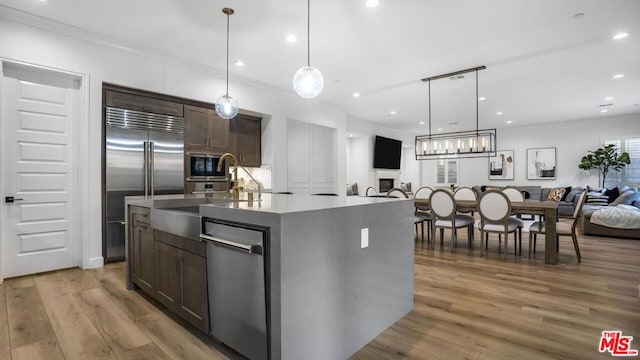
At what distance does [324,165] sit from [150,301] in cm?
547

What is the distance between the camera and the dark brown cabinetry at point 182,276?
2.05m

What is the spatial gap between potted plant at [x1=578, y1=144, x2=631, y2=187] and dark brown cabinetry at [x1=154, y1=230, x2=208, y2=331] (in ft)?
34.6

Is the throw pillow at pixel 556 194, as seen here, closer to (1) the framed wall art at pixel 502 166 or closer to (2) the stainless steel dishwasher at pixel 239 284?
(1) the framed wall art at pixel 502 166

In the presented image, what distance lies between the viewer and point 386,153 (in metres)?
10.1

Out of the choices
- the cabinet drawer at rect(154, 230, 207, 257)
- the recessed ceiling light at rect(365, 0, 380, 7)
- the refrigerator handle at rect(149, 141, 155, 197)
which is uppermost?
the recessed ceiling light at rect(365, 0, 380, 7)

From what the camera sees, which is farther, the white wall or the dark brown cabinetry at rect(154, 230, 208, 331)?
the white wall

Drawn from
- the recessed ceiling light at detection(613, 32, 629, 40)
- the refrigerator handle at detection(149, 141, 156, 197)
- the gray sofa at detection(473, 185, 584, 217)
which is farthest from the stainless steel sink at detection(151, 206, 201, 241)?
the gray sofa at detection(473, 185, 584, 217)

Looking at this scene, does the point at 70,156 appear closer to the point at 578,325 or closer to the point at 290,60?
the point at 290,60

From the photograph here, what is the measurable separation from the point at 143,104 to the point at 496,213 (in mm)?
5146

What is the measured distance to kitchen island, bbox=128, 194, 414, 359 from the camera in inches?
60.9

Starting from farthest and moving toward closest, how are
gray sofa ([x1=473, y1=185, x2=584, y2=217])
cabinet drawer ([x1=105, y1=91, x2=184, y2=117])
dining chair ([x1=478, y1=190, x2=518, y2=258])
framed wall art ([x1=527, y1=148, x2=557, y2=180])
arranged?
framed wall art ([x1=527, y1=148, x2=557, y2=180]) < gray sofa ([x1=473, y1=185, x2=584, y2=217]) < dining chair ([x1=478, y1=190, x2=518, y2=258]) < cabinet drawer ([x1=105, y1=91, x2=184, y2=117])

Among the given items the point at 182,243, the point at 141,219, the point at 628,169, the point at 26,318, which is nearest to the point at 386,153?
the point at 628,169

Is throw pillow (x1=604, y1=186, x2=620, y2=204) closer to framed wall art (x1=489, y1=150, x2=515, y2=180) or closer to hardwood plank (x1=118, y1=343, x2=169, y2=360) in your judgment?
framed wall art (x1=489, y1=150, x2=515, y2=180)

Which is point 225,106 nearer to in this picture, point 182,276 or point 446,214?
point 182,276
